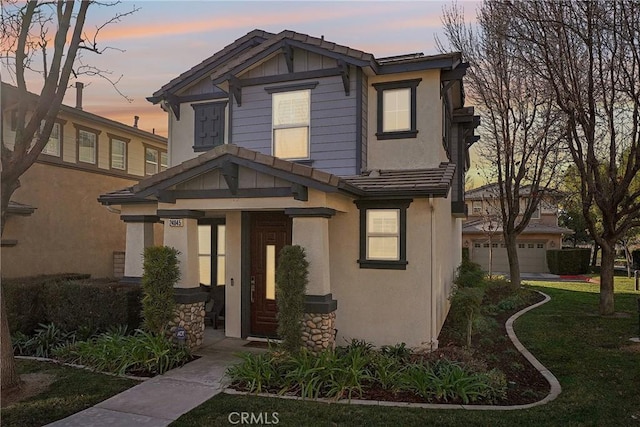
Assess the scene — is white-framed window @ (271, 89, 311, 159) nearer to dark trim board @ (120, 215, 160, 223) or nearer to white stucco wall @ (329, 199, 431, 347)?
white stucco wall @ (329, 199, 431, 347)

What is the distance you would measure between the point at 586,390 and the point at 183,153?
33.5 ft

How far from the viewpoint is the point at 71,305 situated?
30.5 ft

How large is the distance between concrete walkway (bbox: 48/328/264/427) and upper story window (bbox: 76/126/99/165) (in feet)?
40.1

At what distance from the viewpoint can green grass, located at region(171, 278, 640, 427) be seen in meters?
5.57

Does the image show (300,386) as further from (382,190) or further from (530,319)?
(530,319)

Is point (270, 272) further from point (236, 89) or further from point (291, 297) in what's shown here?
point (236, 89)

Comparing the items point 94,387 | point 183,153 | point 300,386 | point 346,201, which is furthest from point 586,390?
point 183,153


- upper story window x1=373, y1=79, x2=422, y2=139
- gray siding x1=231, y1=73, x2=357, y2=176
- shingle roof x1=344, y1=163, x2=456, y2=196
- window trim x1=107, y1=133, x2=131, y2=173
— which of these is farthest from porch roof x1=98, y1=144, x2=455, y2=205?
window trim x1=107, y1=133, x2=131, y2=173

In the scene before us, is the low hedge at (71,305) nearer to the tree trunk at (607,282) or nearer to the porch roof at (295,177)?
the porch roof at (295,177)

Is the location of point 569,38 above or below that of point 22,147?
above

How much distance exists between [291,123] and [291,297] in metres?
4.55

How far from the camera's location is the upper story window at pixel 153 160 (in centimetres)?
2047

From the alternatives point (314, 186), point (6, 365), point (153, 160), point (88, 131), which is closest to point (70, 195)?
point (88, 131)

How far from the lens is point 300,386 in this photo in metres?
6.70
